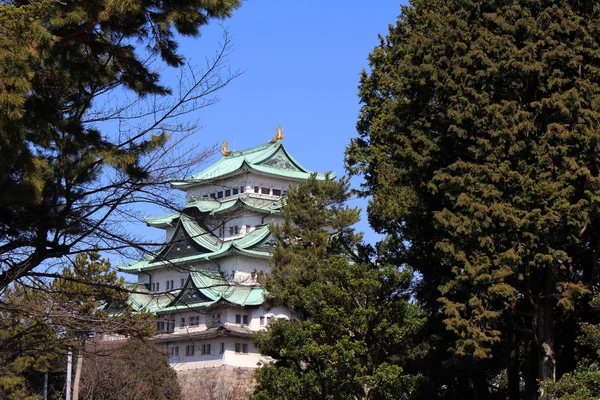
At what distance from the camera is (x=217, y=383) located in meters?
36.6

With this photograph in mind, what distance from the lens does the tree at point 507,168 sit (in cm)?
1449

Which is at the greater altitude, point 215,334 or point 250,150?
point 250,150

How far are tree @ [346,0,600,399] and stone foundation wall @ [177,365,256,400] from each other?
19.4 m

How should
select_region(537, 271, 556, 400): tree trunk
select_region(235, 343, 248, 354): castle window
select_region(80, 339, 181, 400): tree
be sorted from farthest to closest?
select_region(235, 343, 248, 354): castle window → select_region(80, 339, 181, 400): tree → select_region(537, 271, 556, 400): tree trunk

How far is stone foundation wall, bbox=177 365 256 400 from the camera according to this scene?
3581cm

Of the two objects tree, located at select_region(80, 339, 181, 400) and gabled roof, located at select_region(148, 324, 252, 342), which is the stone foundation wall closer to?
gabled roof, located at select_region(148, 324, 252, 342)

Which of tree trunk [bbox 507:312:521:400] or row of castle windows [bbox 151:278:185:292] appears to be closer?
tree trunk [bbox 507:312:521:400]

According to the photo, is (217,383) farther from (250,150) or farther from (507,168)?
(507,168)

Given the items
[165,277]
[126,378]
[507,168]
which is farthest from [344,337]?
[165,277]

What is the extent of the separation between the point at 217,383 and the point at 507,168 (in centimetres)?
2455

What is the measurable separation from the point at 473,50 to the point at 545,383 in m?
6.26

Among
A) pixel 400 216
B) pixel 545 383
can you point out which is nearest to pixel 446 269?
pixel 400 216

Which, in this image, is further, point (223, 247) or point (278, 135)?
point (278, 135)

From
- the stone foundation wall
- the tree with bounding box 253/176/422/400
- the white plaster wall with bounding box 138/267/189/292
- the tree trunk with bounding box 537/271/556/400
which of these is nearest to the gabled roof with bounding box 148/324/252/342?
the stone foundation wall
